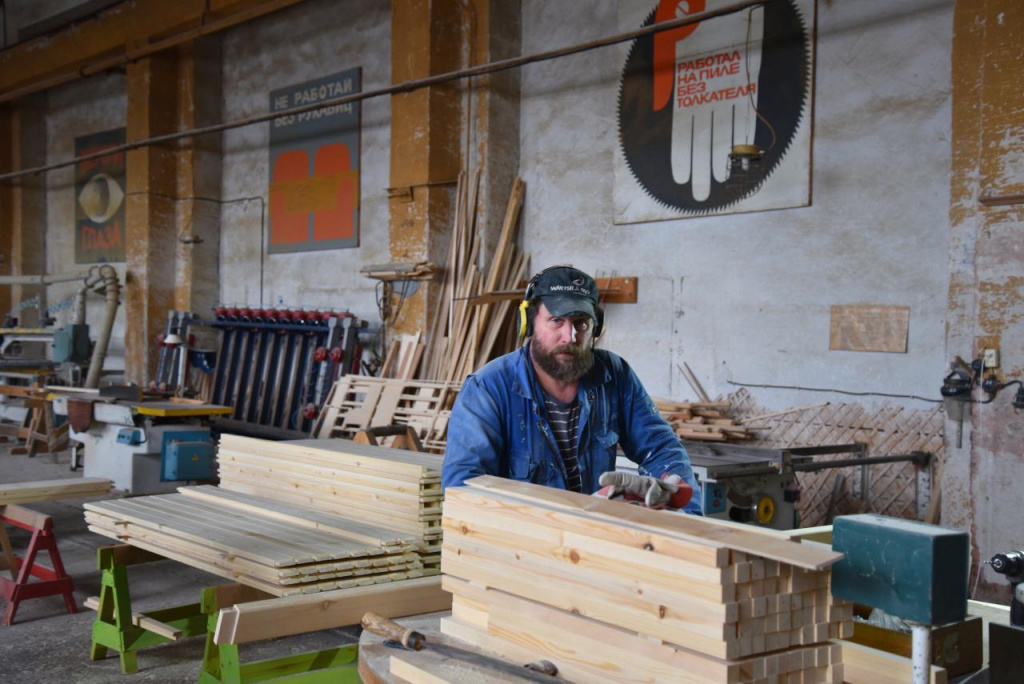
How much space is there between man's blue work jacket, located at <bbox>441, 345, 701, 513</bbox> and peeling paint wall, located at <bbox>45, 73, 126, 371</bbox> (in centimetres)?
1075

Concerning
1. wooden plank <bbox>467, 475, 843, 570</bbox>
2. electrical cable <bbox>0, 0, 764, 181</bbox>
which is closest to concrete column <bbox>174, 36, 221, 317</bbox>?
electrical cable <bbox>0, 0, 764, 181</bbox>

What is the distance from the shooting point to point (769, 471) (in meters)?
4.72

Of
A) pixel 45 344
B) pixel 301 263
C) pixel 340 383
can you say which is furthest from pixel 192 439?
pixel 45 344

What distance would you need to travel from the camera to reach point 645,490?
81.8 inches

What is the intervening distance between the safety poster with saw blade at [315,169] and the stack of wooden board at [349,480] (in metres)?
5.16

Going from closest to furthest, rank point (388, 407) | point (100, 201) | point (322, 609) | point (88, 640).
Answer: point (322, 609)
point (88, 640)
point (388, 407)
point (100, 201)

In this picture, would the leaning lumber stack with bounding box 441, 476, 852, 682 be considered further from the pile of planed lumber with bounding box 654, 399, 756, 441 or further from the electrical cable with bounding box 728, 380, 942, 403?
the electrical cable with bounding box 728, 380, 942, 403

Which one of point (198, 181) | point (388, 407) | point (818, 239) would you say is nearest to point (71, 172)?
point (198, 181)

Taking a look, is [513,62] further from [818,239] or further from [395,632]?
[395,632]

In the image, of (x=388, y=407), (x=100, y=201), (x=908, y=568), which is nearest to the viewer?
(x=908, y=568)

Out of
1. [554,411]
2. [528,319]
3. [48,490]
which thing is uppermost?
[528,319]

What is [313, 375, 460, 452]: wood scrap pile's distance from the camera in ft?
23.1

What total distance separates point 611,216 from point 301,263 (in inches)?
163

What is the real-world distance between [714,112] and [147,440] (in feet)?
16.0
